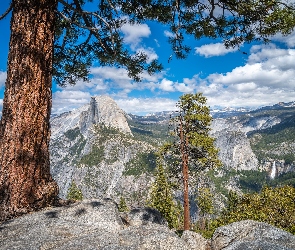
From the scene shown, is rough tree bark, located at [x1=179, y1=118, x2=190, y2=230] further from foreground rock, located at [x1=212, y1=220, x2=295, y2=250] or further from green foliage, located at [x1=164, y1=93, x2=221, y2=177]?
foreground rock, located at [x1=212, y1=220, x2=295, y2=250]

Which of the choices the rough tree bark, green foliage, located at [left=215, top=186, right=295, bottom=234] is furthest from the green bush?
the rough tree bark

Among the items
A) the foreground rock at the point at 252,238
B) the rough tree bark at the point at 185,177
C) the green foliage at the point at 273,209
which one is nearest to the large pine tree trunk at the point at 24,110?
the foreground rock at the point at 252,238

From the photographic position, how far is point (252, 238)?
549cm

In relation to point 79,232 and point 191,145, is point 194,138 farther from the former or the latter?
point 79,232

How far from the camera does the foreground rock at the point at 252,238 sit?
182 inches

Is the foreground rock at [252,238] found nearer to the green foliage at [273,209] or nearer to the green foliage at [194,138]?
the green foliage at [194,138]

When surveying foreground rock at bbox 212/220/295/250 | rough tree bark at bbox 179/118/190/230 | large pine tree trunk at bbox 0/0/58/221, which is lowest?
rough tree bark at bbox 179/118/190/230

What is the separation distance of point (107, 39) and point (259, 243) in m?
7.41

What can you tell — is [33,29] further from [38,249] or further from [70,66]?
[38,249]

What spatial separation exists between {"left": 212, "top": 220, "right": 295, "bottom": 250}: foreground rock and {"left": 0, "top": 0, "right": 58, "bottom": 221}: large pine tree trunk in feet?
15.3

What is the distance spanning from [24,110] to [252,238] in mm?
5808

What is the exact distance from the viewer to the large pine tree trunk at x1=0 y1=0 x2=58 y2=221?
19.5 feet

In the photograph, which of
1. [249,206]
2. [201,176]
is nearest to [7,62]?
[201,176]

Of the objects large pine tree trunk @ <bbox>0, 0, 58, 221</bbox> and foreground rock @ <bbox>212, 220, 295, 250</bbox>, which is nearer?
foreground rock @ <bbox>212, 220, 295, 250</bbox>
